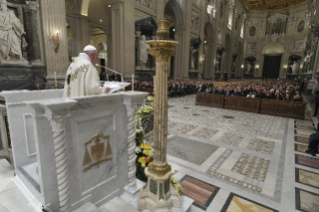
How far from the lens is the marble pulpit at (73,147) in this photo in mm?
1817

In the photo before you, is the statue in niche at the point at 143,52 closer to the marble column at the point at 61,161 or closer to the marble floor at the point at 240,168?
→ the marble floor at the point at 240,168

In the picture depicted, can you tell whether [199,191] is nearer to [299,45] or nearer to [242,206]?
[242,206]

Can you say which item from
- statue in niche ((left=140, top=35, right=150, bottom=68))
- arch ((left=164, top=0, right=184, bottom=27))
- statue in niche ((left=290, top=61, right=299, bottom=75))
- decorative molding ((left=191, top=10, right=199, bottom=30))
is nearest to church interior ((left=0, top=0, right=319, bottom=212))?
statue in niche ((left=140, top=35, right=150, bottom=68))

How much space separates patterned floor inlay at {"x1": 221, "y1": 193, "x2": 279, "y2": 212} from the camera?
9.75 feet

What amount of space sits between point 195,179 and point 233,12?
36506 mm

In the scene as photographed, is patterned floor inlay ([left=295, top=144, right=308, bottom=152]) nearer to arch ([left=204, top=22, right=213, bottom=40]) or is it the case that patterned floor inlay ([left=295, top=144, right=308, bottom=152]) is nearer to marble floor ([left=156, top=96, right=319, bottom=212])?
marble floor ([left=156, top=96, right=319, bottom=212])

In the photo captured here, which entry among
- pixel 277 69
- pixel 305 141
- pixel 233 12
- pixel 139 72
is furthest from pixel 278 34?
pixel 305 141

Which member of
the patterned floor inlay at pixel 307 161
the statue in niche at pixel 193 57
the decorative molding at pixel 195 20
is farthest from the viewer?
the statue in niche at pixel 193 57

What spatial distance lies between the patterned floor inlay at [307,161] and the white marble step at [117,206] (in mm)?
4504

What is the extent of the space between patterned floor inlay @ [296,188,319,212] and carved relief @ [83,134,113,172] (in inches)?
131

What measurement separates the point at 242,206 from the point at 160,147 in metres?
1.96

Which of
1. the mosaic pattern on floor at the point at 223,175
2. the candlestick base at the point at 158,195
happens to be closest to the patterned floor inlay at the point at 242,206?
the mosaic pattern on floor at the point at 223,175

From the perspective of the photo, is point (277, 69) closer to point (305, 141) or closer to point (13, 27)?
point (305, 141)

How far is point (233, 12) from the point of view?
32.4 metres
